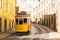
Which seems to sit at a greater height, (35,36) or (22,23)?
(22,23)

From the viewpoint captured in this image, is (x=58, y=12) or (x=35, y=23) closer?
(x=58, y=12)

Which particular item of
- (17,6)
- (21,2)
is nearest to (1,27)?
(21,2)

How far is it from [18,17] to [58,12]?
3.34m

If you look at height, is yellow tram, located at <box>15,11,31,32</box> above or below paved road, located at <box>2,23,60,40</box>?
above

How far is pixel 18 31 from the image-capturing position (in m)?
13.4

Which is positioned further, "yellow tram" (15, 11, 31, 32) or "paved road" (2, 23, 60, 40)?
"yellow tram" (15, 11, 31, 32)

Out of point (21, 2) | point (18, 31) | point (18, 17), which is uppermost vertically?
point (21, 2)

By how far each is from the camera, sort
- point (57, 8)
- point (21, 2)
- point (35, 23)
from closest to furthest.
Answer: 1. point (57, 8)
2. point (21, 2)
3. point (35, 23)

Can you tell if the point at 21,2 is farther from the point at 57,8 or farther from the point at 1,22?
the point at 57,8

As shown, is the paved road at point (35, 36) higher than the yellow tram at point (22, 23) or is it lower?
lower

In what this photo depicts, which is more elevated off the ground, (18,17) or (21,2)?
(21,2)

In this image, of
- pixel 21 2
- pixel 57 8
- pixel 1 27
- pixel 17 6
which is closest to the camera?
pixel 57 8

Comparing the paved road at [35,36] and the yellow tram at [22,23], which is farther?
the yellow tram at [22,23]

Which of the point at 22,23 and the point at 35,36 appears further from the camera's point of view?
the point at 22,23
